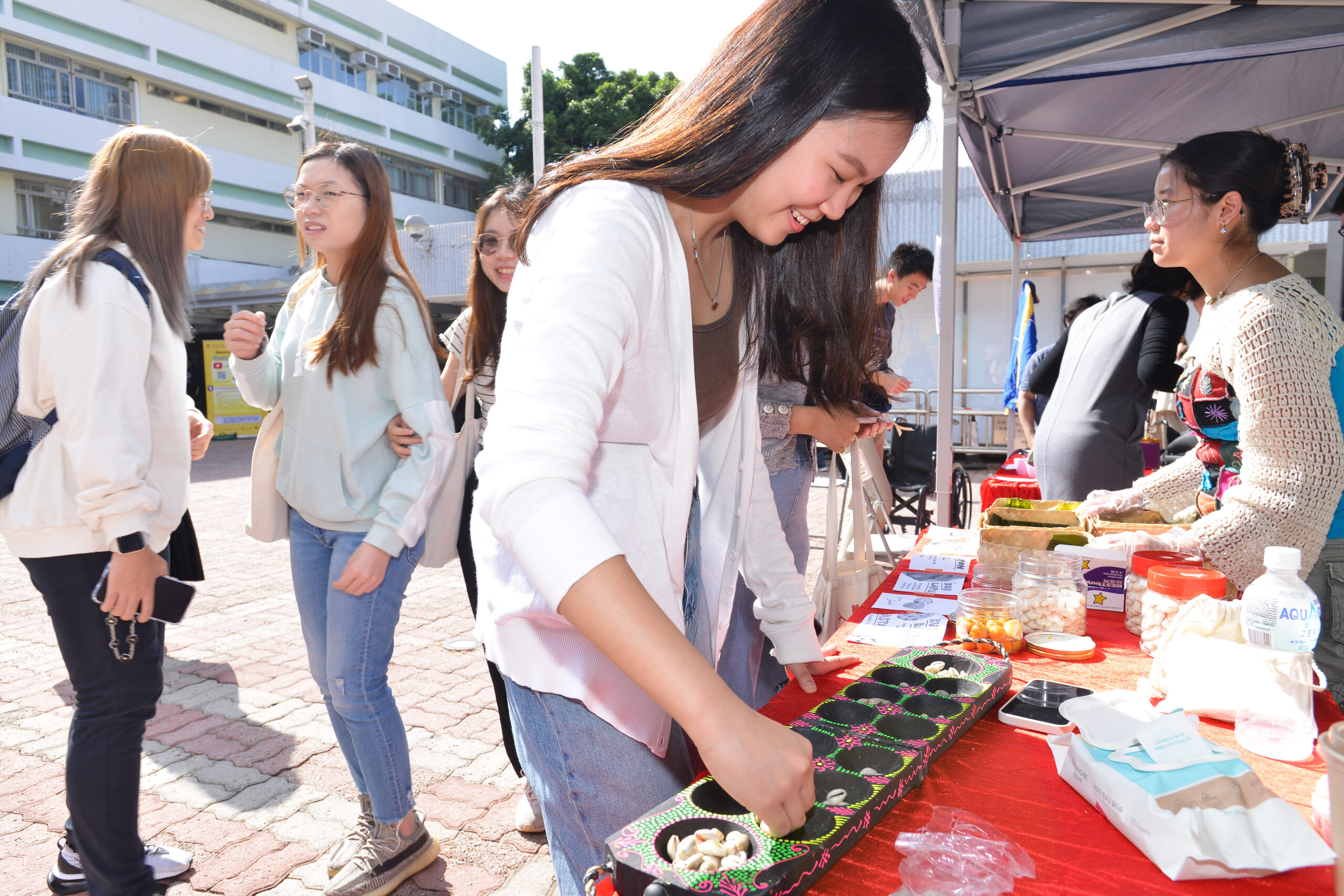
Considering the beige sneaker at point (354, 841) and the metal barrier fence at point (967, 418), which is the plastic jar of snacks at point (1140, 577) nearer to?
the beige sneaker at point (354, 841)

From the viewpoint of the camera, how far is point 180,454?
2068 millimetres

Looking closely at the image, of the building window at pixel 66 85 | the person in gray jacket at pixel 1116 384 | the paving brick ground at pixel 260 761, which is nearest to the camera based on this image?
the paving brick ground at pixel 260 761

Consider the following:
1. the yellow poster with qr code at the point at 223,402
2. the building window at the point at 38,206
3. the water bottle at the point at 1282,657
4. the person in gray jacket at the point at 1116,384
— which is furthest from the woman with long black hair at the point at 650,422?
the building window at the point at 38,206

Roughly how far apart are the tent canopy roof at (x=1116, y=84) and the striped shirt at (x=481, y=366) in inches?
62.8

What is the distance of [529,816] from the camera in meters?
2.60

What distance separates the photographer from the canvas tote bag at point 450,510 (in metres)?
2.46

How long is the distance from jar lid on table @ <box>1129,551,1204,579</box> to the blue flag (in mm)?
5601

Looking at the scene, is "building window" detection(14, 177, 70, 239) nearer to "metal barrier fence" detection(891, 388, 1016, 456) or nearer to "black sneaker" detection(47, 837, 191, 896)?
"metal barrier fence" detection(891, 388, 1016, 456)

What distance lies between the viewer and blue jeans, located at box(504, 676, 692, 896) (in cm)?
108

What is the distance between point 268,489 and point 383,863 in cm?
109

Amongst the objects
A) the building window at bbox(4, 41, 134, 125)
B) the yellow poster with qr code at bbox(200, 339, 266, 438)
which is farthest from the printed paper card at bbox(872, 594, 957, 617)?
the building window at bbox(4, 41, 134, 125)

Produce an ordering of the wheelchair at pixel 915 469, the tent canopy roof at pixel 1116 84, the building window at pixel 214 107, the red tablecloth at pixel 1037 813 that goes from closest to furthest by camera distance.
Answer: the red tablecloth at pixel 1037 813, the tent canopy roof at pixel 1116 84, the wheelchair at pixel 915 469, the building window at pixel 214 107

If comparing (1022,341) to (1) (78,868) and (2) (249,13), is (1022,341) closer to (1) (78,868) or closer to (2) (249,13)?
(1) (78,868)

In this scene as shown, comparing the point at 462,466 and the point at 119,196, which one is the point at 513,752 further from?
the point at 119,196
